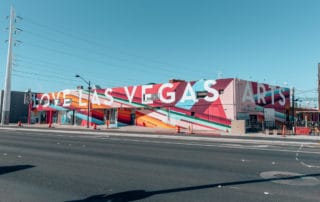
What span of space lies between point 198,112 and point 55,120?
34169 millimetres

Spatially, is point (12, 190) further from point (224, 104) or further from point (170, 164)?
point (224, 104)

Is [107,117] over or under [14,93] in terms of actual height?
under

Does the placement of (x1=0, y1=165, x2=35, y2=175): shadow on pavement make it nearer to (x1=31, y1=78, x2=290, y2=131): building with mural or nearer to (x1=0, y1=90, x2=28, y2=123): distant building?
(x1=31, y1=78, x2=290, y2=131): building with mural

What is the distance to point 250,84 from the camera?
41.4m

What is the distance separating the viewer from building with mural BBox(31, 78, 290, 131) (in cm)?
3900

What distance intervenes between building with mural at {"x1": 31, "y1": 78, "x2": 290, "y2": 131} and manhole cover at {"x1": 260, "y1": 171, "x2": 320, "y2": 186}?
85.7 feet

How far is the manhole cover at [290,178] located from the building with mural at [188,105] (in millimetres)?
26135

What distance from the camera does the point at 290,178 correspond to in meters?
8.09

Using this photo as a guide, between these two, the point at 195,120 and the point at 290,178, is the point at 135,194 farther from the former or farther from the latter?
the point at 195,120

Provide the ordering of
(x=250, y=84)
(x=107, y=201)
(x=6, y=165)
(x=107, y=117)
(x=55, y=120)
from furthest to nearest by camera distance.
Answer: (x=55, y=120)
(x=107, y=117)
(x=250, y=84)
(x=6, y=165)
(x=107, y=201)

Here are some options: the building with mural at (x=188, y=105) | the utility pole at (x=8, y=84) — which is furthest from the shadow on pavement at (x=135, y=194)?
the utility pole at (x=8, y=84)

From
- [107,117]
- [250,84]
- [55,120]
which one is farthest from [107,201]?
[55,120]

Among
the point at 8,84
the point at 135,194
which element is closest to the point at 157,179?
the point at 135,194

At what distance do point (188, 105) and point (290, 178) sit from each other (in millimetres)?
33702
